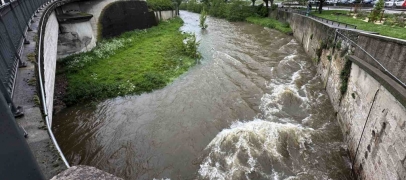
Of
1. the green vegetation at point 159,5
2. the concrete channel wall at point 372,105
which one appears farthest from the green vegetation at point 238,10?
the concrete channel wall at point 372,105

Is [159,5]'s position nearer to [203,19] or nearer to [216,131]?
[203,19]

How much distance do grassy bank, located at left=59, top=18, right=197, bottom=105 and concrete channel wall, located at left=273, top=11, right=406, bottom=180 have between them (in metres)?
10.0

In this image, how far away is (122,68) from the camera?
1672 cm

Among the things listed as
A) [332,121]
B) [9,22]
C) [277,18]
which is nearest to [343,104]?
[332,121]

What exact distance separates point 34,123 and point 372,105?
9263 millimetres

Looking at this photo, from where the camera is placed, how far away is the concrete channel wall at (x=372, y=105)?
20.1ft

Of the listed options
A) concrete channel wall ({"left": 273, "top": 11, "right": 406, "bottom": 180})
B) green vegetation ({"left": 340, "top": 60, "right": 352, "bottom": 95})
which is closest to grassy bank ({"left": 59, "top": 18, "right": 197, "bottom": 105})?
green vegetation ({"left": 340, "top": 60, "right": 352, "bottom": 95})

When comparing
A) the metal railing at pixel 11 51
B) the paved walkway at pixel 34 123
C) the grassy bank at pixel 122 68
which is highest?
the metal railing at pixel 11 51

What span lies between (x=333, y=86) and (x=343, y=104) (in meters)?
2.01

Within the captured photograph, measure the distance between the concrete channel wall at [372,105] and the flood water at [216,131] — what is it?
835 millimetres

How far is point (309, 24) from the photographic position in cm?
2088

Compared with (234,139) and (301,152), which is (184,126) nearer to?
(234,139)

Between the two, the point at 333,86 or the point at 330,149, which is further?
the point at 333,86

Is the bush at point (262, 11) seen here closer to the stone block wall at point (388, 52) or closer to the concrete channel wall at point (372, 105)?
Result: the concrete channel wall at point (372, 105)
